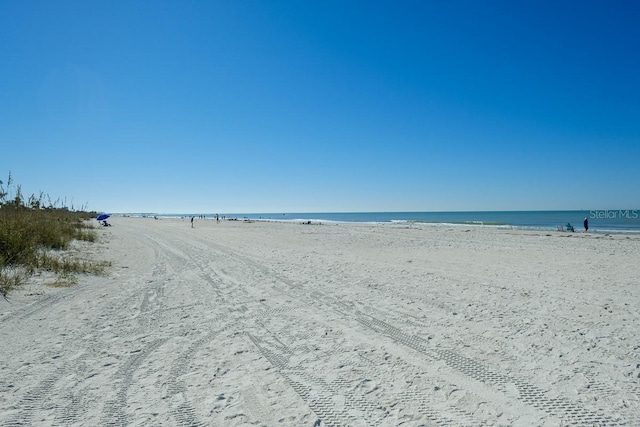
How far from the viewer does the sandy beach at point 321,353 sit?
2998 millimetres

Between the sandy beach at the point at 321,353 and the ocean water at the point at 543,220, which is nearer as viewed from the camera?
the sandy beach at the point at 321,353

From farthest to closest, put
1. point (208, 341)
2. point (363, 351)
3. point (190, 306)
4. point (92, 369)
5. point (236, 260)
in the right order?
point (236, 260) → point (190, 306) → point (208, 341) → point (363, 351) → point (92, 369)

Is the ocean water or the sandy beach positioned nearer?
the sandy beach

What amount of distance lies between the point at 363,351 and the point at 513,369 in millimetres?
1659

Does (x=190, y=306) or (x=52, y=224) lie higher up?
(x=52, y=224)

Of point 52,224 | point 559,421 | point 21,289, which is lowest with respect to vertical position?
point 559,421

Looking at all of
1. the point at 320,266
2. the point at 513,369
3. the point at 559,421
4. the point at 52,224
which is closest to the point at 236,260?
the point at 320,266

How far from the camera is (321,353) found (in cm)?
432

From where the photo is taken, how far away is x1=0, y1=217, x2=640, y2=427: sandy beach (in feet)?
9.84

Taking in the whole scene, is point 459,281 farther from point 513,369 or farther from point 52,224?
point 52,224

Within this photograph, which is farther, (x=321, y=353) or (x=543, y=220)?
(x=543, y=220)

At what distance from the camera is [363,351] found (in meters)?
4.36

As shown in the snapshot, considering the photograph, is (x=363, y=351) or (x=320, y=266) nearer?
(x=363, y=351)

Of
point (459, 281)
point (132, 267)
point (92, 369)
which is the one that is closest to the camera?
point (92, 369)
